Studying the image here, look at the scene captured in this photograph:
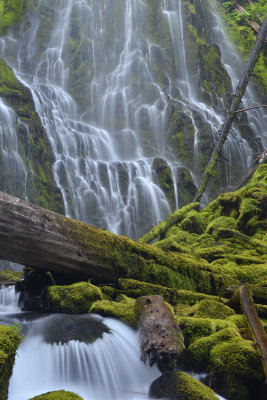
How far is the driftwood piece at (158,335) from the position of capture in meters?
3.59

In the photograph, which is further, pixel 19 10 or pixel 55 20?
pixel 55 20

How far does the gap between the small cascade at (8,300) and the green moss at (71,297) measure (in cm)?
101

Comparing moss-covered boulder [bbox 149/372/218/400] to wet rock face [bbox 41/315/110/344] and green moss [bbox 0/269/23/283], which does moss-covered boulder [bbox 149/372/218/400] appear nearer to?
wet rock face [bbox 41/315/110/344]

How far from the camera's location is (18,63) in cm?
2912

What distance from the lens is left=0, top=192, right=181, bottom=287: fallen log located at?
4.54 metres

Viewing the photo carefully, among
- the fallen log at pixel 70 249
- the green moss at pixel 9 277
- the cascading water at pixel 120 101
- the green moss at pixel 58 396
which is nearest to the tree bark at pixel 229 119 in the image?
the cascading water at pixel 120 101

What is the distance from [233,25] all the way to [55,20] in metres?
18.5

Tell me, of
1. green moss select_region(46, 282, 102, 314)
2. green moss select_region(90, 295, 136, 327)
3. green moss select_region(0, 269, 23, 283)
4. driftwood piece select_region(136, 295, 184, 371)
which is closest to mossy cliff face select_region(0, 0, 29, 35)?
green moss select_region(0, 269, 23, 283)

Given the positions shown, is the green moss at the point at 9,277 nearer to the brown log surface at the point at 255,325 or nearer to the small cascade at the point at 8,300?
the small cascade at the point at 8,300

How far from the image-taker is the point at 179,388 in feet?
11.4

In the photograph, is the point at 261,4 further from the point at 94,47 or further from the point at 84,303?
the point at 84,303

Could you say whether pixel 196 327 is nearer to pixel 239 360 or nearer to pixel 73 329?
pixel 239 360

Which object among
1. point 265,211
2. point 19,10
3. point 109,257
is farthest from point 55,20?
point 109,257

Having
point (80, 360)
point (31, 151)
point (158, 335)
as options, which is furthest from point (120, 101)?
point (158, 335)
